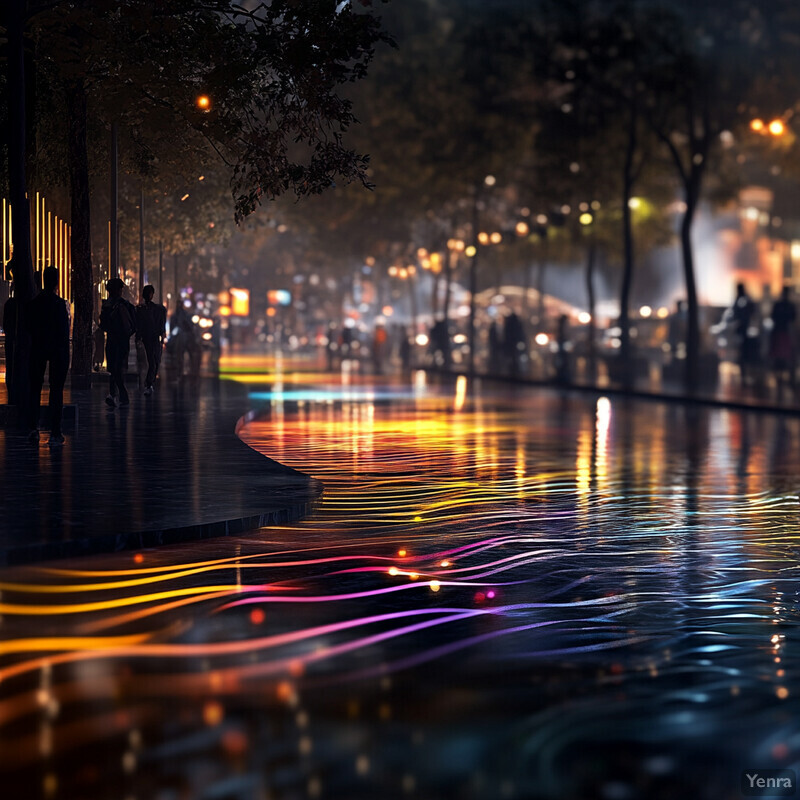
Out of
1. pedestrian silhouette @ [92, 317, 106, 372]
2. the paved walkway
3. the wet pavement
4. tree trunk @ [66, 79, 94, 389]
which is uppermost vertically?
tree trunk @ [66, 79, 94, 389]

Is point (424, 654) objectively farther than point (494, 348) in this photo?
No

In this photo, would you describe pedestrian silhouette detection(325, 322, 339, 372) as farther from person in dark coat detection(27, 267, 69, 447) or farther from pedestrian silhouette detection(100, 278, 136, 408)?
person in dark coat detection(27, 267, 69, 447)

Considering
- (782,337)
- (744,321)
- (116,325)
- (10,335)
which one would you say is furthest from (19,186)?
(744,321)

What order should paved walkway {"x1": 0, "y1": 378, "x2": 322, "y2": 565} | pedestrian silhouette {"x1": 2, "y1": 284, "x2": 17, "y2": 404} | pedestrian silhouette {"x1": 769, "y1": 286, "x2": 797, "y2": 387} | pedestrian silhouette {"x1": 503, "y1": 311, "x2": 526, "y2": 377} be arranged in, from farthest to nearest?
pedestrian silhouette {"x1": 503, "y1": 311, "x2": 526, "y2": 377} < pedestrian silhouette {"x1": 769, "y1": 286, "x2": 797, "y2": 387} < pedestrian silhouette {"x1": 2, "y1": 284, "x2": 17, "y2": 404} < paved walkway {"x1": 0, "y1": 378, "x2": 322, "y2": 565}

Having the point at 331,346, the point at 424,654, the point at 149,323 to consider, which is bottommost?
the point at 424,654

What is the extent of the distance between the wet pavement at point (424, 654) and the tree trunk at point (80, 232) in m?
13.3

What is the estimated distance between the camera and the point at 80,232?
2917 centimetres

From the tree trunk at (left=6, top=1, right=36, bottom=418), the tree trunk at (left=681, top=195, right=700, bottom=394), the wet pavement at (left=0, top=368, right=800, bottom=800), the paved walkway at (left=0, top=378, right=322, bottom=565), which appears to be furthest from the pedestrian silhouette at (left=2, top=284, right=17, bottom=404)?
the tree trunk at (left=681, top=195, right=700, bottom=394)

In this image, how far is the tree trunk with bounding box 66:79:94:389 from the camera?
92.8ft

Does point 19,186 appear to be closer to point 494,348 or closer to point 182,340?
point 182,340

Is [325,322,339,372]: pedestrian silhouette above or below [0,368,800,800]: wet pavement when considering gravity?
above

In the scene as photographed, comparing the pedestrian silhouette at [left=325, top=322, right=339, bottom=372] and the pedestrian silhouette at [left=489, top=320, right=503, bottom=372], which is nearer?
the pedestrian silhouette at [left=489, top=320, right=503, bottom=372]

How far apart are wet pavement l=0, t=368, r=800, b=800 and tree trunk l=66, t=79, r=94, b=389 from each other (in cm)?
1327

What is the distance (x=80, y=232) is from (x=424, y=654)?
21665 mm
